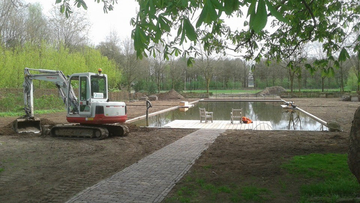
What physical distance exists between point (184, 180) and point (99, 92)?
22.9 ft

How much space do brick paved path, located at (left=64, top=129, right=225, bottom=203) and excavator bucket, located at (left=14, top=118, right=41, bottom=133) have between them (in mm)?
6756

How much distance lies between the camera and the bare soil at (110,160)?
531 cm

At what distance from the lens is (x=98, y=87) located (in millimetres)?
11500

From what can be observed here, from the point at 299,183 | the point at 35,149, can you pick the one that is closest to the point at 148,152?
the point at 35,149

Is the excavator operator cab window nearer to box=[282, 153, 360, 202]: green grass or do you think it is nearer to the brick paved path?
the brick paved path

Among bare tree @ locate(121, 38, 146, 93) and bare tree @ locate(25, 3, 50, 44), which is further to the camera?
bare tree @ locate(121, 38, 146, 93)

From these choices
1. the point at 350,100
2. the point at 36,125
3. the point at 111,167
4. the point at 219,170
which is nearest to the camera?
the point at 219,170

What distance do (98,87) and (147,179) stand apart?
21.7 feet

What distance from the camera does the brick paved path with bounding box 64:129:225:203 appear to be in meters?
4.74

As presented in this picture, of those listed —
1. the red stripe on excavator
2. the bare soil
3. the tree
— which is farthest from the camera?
the red stripe on excavator

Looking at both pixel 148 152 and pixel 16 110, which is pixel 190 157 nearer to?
pixel 148 152

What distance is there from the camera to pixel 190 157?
7637 mm

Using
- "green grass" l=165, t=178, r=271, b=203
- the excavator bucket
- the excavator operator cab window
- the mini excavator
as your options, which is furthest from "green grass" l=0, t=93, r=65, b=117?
"green grass" l=165, t=178, r=271, b=203

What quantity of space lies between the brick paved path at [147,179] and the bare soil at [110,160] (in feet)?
0.89
